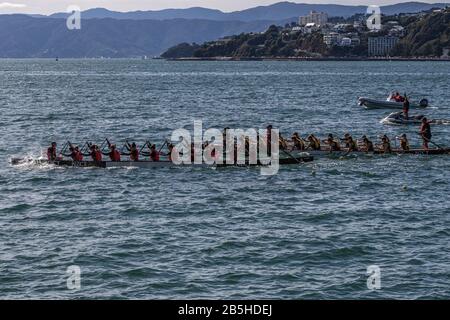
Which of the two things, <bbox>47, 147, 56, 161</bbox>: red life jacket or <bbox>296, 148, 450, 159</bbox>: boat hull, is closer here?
<bbox>47, 147, 56, 161</bbox>: red life jacket

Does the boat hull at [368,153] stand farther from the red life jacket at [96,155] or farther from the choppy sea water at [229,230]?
the red life jacket at [96,155]

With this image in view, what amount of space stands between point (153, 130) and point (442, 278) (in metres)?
47.4

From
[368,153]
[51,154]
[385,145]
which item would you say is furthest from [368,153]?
[51,154]

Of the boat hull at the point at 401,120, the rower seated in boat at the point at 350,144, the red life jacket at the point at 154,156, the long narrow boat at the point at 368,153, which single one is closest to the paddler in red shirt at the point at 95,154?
the red life jacket at the point at 154,156

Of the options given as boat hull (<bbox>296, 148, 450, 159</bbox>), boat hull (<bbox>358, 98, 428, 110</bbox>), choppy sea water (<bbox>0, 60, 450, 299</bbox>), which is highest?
boat hull (<bbox>358, 98, 428, 110</bbox>)

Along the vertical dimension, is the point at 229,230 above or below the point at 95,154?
below

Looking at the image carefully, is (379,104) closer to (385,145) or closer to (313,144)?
(385,145)

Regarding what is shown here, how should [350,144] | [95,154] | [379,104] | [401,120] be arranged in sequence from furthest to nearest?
[379,104], [401,120], [350,144], [95,154]

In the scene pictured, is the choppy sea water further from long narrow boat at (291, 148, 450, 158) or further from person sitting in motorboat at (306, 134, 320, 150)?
person sitting in motorboat at (306, 134, 320, 150)

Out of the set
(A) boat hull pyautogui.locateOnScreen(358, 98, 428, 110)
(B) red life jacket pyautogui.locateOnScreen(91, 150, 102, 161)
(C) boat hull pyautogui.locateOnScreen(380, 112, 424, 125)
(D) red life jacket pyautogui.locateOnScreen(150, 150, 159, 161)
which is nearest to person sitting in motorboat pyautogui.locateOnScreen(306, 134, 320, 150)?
(D) red life jacket pyautogui.locateOnScreen(150, 150, 159, 161)

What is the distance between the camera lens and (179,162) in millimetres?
42719
